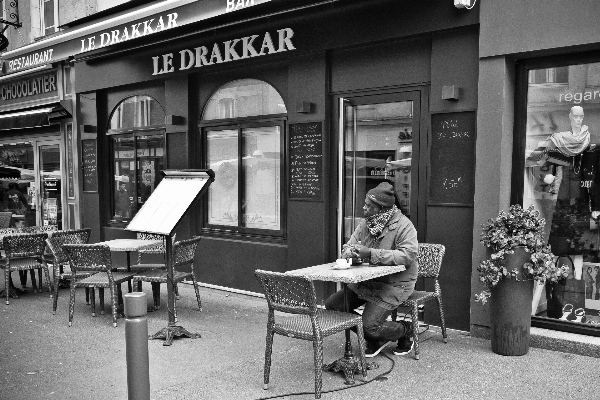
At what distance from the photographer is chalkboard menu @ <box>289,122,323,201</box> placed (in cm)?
737

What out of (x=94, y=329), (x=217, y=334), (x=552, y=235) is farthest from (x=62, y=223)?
(x=552, y=235)

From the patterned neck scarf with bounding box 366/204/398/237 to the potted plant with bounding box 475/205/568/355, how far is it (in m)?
1.02

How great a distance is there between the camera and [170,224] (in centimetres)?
547

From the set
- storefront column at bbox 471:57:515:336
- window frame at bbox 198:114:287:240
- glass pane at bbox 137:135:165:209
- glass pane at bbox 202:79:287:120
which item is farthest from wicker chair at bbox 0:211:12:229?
storefront column at bbox 471:57:515:336

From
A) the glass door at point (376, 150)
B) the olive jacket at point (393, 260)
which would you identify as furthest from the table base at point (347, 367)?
the glass door at point (376, 150)

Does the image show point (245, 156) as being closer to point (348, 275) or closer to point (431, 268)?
point (431, 268)

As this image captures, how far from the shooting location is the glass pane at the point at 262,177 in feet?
26.9

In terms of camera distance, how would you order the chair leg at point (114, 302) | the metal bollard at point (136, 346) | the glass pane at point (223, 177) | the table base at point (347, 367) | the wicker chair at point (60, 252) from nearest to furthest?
the metal bollard at point (136, 346)
the table base at point (347, 367)
the chair leg at point (114, 302)
the wicker chair at point (60, 252)
the glass pane at point (223, 177)

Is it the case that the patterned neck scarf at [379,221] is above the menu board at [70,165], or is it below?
below

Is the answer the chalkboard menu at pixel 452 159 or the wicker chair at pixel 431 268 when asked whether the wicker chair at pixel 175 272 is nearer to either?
the wicker chair at pixel 431 268

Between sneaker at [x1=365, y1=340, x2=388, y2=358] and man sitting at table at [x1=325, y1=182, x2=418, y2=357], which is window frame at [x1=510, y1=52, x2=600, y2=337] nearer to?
man sitting at table at [x1=325, y1=182, x2=418, y2=357]

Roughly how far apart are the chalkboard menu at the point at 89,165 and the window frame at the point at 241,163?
2859 mm

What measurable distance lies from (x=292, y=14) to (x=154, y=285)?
410 cm

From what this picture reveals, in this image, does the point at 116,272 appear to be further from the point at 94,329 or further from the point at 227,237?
the point at 227,237
